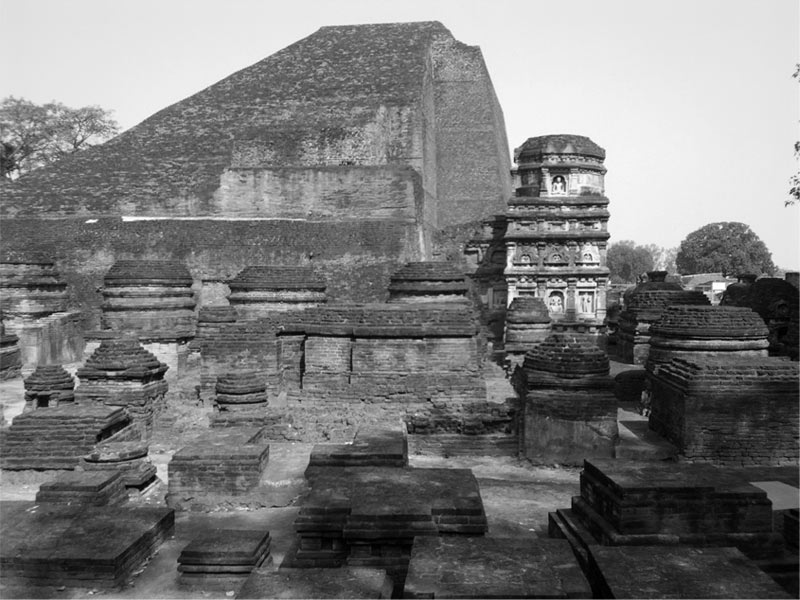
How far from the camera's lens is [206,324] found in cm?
1092

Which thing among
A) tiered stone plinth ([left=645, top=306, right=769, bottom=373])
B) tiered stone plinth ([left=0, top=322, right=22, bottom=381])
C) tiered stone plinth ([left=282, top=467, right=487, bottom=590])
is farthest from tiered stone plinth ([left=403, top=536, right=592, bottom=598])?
tiered stone plinth ([left=0, top=322, right=22, bottom=381])

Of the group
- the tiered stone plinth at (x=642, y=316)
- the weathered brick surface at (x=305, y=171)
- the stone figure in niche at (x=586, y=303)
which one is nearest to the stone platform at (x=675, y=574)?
the tiered stone plinth at (x=642, y=316)

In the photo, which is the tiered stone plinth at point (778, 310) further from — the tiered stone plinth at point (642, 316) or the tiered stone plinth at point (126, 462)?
the tiered stone plinth at point (126, 462)

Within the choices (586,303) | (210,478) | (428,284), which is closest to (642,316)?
(586,303)

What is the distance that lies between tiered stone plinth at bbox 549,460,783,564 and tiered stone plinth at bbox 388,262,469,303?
22.9ft

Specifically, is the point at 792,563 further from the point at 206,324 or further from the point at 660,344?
the point at 206,324

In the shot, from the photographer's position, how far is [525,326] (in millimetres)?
14188

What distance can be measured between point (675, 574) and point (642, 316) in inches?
449

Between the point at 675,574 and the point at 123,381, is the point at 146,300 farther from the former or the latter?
the point at 675,574

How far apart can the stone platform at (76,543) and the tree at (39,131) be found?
31.3 metres

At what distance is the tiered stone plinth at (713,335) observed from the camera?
27.8 feet

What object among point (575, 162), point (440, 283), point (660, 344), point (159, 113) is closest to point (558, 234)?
point (575, 162)

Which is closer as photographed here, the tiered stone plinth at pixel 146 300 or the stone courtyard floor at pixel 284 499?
the stone courtyard floor at pixel 284 499

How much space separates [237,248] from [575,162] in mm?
9480
